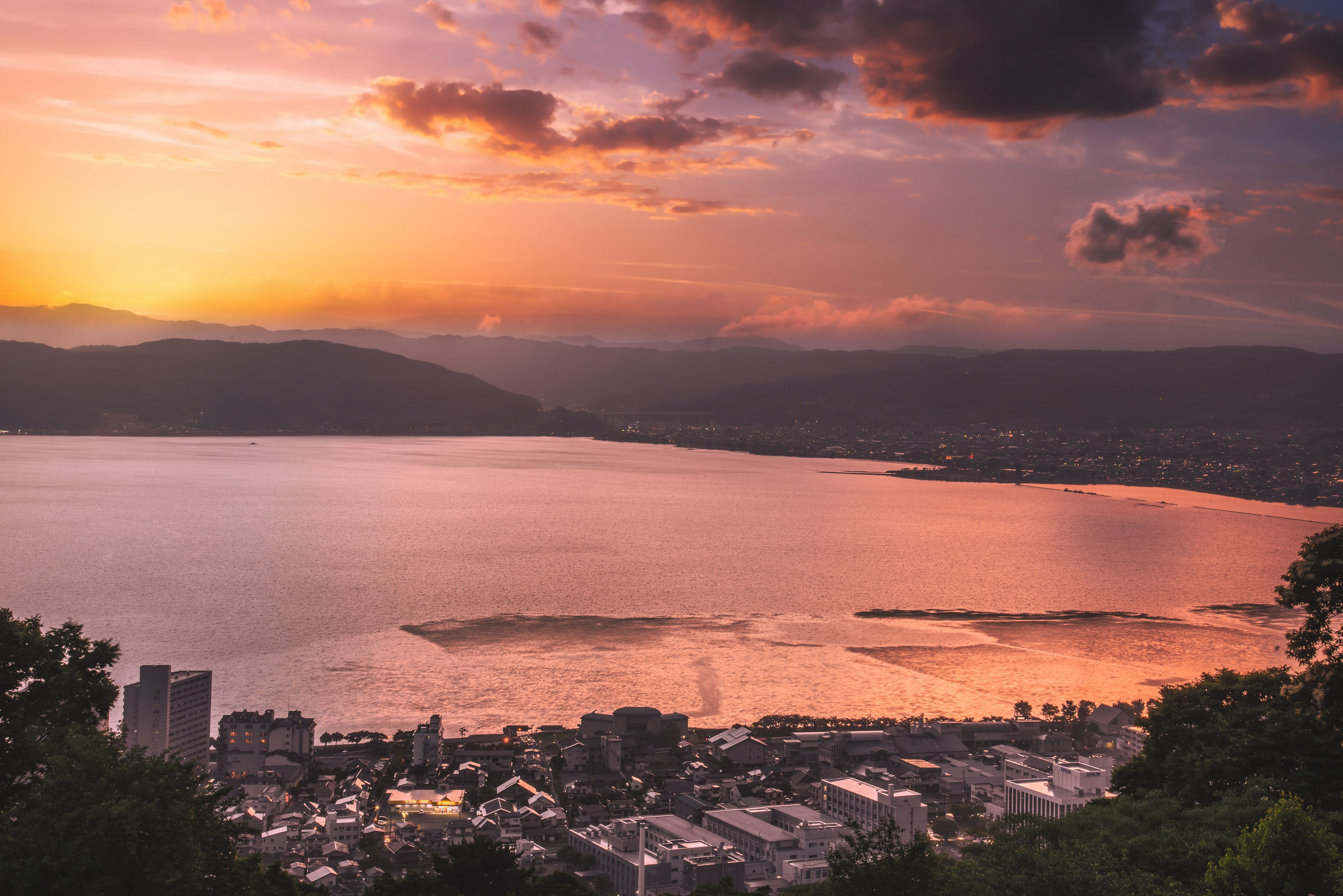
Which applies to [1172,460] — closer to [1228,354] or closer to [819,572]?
[819,572]

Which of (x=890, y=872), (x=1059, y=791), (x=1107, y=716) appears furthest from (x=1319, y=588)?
(x=1107, y=716)

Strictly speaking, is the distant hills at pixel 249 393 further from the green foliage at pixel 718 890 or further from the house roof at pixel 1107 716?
the green foliage at pixel 718 890

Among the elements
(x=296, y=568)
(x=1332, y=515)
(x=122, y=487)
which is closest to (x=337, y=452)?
(x=122, y=487)

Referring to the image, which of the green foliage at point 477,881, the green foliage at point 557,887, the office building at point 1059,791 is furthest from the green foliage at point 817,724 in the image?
the green foliage at point 477,881

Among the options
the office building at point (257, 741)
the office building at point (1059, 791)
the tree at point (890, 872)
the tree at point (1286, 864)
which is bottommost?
the office building at point (257, 741)

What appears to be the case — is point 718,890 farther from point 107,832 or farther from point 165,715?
point 165,715

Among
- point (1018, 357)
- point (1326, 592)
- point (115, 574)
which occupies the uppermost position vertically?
point (1018, 357)

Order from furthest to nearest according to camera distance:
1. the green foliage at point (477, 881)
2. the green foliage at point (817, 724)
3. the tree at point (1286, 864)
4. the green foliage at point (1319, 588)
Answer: the green foliage at point (817, 724)
the green foliage at point (477, 881)
the green foliage at point (1319, 588)
the tree at point (1286, 864)
